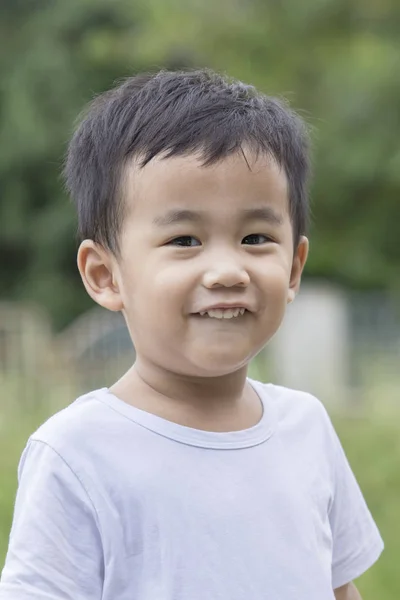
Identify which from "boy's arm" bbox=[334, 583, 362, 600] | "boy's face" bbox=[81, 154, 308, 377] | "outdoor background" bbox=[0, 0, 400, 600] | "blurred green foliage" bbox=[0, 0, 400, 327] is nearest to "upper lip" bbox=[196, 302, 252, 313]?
"boy's face" bbox=[81, 154, 308, 377]

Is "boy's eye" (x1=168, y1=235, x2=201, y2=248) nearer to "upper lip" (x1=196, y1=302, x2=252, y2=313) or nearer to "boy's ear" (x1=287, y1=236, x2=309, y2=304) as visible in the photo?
"upper lip" (x1=196, y1=302, x2=252, y2=313)

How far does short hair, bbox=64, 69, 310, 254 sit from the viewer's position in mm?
1511

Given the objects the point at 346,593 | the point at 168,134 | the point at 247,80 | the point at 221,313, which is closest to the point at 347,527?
the point at 346,593

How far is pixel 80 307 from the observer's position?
14.8 meters

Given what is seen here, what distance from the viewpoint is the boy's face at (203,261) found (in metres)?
1.46

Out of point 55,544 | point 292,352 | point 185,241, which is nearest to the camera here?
point 55,544

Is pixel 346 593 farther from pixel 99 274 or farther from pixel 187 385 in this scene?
pixel 99 274

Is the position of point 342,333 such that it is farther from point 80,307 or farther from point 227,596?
point 227,596

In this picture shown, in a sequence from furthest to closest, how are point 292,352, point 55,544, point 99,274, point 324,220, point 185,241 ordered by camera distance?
point 324,220 < point 292,352 < point 99,274 < point 185,241 < point 55,544

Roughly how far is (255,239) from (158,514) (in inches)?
16.9

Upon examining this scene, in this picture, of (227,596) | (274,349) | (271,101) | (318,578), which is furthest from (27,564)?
(274,349)

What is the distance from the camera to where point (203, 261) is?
146 cm

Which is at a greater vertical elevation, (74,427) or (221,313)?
(221,313)

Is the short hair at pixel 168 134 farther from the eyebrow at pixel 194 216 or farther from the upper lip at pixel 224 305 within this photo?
the upper lip at pixel 224 305
